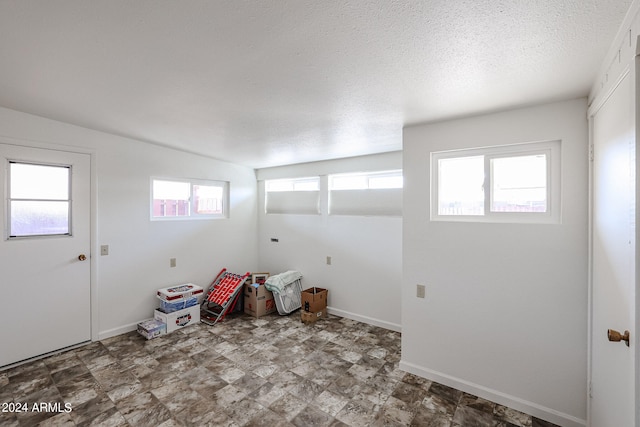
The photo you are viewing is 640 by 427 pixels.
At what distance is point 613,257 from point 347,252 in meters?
2.76

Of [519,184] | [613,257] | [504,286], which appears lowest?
[504,286]

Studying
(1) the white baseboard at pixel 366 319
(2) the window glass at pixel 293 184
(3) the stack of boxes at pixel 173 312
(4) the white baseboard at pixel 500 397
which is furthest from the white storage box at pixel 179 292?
(4) the white baseboard at pixel 500 397

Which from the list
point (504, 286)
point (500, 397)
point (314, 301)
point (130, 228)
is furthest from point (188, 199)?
point (500, 397)

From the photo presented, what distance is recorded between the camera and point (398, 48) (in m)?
1.35

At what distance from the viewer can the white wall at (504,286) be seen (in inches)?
75.7

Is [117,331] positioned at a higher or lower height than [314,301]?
lower

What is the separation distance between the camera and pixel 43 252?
2.71 metres

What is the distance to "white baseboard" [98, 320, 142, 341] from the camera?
10.2ft

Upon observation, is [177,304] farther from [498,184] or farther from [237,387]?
[498,184]

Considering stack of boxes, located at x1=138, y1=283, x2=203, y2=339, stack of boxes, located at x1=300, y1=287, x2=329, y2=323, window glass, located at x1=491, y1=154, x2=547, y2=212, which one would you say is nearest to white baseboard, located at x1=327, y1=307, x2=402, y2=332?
stack of boxes, located at x1=300, y1=287, x2=329, y2=323

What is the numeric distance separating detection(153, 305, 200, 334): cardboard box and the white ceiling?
2.32 m

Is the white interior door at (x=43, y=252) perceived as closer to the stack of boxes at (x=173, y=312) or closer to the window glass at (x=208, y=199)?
the stack of boxes at (x=173, y=312)

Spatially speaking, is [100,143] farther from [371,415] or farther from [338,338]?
[371,415]

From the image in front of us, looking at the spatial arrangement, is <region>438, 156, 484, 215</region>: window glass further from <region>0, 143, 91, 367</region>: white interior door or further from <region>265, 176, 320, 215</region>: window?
<region>0, 143, 91, 367</region>: white interior door
